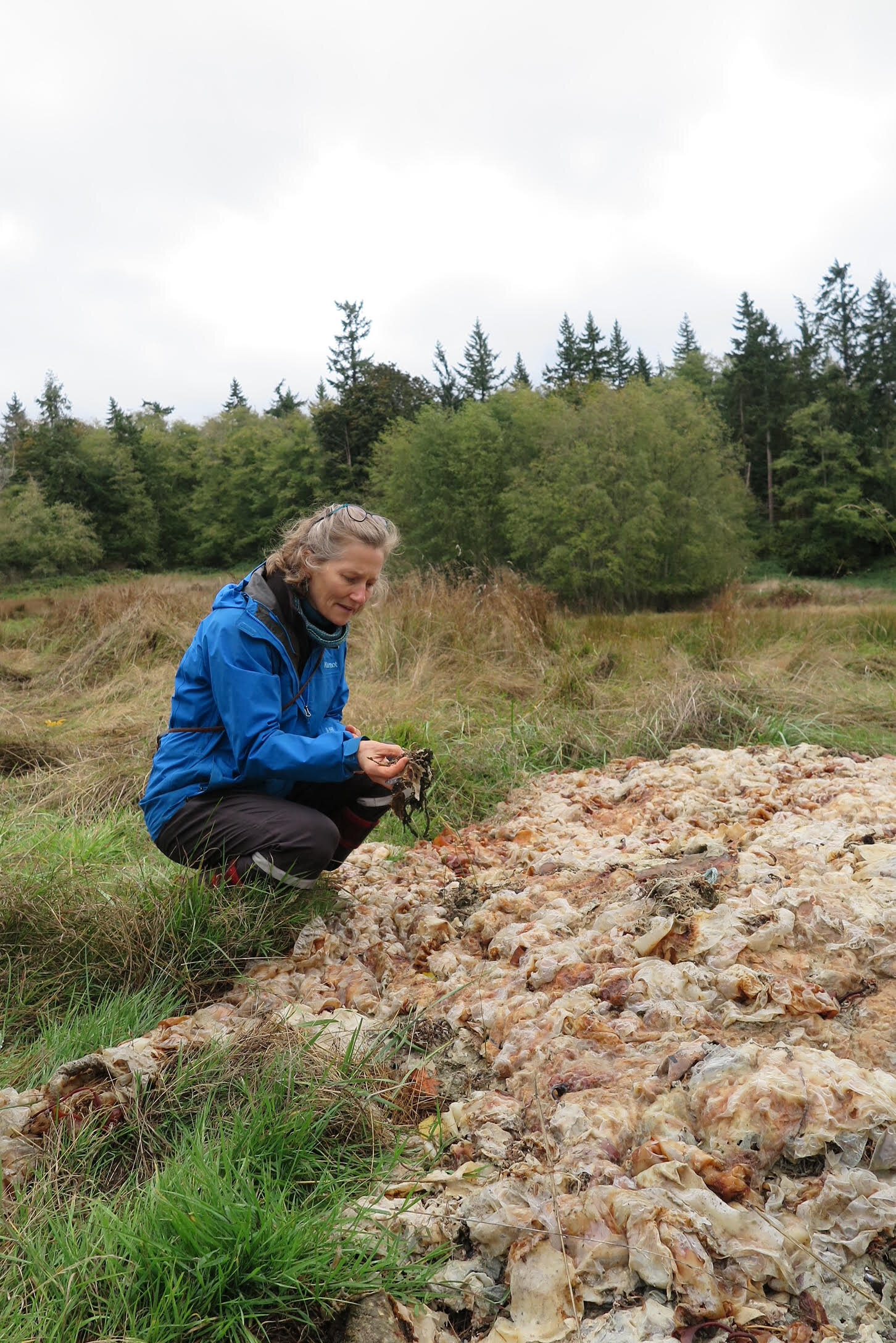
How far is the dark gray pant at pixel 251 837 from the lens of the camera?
259 centimetres

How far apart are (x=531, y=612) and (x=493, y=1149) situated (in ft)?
19.8

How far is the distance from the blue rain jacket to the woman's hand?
3 centimetres

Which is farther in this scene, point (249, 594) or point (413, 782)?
point (413, 782)

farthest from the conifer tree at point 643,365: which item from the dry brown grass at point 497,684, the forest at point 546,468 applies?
the dry brown grass at point 497,684

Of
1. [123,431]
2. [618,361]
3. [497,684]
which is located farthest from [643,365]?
[497,684]

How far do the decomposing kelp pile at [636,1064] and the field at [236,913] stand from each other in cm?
13

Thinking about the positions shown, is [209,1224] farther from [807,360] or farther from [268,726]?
[807,360]

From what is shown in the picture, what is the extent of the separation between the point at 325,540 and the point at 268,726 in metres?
0.58

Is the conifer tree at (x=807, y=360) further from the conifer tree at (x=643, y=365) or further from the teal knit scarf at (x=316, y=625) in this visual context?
the teal knit scarf at (x=316, y=625)

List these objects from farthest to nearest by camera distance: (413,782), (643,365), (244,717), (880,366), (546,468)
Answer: (643,365)
(880,366)
(546,468)
(413,782)
(244,717)

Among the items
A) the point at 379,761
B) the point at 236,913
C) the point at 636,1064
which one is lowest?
the point at 636,1064

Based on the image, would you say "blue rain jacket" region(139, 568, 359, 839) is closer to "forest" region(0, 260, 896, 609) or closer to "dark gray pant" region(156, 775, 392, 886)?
"dark gray pant" region(156, 775, 392, 886)

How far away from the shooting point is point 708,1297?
1365 mm

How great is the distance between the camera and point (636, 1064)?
1880 millimetres
